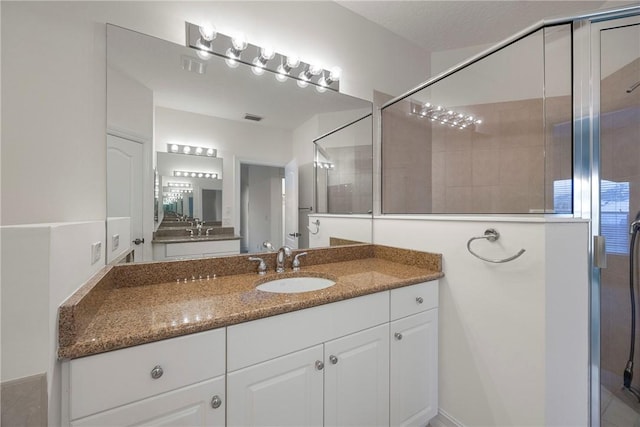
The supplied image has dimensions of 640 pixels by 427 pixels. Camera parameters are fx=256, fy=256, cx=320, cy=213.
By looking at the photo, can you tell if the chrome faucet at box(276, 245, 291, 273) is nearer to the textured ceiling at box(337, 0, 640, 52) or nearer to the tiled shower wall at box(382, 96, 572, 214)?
the tiled shower wall at box(382, 96, 572, 214)

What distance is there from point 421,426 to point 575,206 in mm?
1378

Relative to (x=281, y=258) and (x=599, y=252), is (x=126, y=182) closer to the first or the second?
(x=281, y=258)

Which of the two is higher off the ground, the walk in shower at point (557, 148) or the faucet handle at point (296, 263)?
the walk in shower at point (557, 148)

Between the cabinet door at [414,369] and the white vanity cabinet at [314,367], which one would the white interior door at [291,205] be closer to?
the white vanity cabinet at [314,367]

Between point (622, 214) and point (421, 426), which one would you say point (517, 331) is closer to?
point (421, 426)

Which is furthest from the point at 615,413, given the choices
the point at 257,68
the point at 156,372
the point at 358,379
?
the point at 257,68

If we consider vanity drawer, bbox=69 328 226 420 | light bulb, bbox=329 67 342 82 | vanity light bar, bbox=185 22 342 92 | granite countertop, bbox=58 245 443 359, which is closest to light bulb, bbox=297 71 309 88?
vanity light bar, bbox=185 22 342 92

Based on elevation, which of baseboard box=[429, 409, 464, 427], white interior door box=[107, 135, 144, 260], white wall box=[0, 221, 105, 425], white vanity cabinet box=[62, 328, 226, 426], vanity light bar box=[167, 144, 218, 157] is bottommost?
baseboard box=[429, 409, 464, 427]

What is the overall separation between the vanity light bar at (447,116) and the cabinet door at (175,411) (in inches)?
90.8

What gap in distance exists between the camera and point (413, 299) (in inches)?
53.4

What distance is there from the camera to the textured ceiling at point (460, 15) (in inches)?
70.8

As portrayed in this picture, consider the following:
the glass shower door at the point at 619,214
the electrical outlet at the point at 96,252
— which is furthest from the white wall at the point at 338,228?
the glass shower door at the point at 619,214

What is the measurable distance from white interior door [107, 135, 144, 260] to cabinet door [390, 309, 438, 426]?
136 cm

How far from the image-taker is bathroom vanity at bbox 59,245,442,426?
0.71 metres
